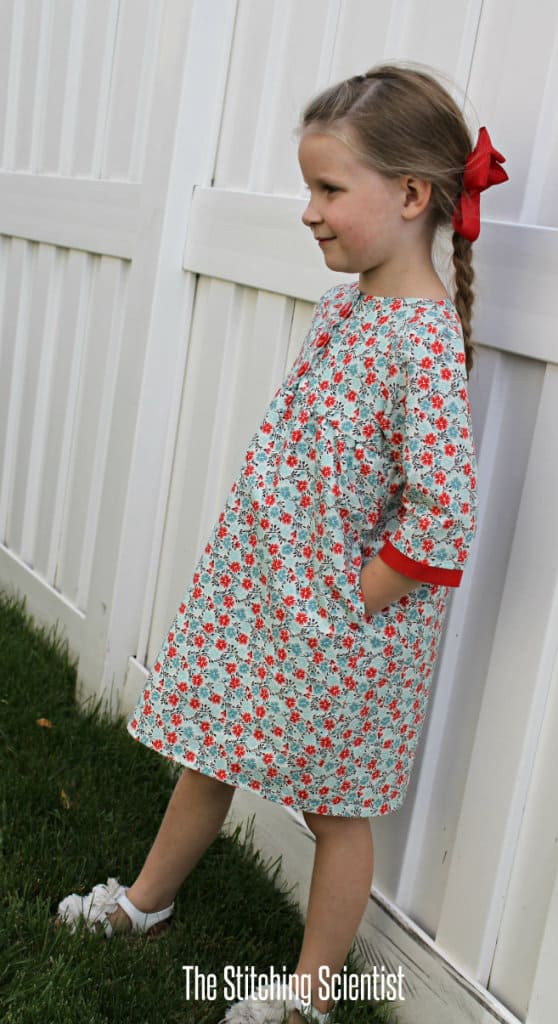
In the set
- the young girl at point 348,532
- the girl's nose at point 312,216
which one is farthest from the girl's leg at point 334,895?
the girl's nose at point 312,216

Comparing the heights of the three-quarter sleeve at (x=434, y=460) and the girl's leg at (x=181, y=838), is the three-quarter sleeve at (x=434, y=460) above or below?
above

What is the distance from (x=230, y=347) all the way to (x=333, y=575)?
1.05m

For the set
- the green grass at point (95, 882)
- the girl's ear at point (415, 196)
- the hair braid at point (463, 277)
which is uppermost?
the girl's ear at point (415, 196)

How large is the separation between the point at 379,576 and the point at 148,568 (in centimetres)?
134

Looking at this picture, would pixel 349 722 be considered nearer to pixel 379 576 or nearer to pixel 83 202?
pixel 379 576

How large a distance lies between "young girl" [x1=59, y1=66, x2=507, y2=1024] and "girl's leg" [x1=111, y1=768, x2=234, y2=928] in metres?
0.07

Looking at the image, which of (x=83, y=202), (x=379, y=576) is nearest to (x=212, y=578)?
(x=379, y=576)

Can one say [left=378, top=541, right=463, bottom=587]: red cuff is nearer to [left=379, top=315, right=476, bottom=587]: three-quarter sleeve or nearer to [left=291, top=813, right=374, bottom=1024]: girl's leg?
[left=379, top=315, right=476, bottom=587]: three-quarter sleeve

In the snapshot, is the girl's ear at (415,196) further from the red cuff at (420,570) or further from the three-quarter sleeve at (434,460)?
the red cuff at (420,570)

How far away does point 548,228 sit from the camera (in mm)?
1817

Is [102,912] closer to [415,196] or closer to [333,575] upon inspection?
[333,575]

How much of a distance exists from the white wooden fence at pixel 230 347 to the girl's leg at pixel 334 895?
0.17 metres

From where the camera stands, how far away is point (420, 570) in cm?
175

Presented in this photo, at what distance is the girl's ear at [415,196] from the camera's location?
71.4 inches
